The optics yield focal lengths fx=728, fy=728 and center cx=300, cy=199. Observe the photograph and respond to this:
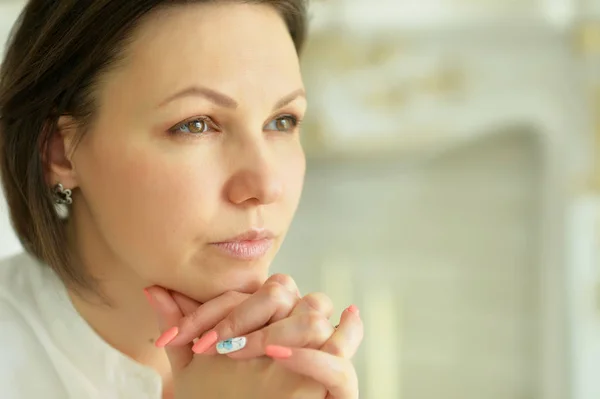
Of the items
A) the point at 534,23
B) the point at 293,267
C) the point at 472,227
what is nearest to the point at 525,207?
the point at 472,227

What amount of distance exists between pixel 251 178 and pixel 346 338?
0.24 meters

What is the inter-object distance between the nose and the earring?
29cm

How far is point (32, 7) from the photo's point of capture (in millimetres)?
1077

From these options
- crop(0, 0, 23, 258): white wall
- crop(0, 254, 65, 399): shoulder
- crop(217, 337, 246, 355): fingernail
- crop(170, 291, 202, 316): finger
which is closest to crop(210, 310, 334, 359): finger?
crop(217, 337, 246, 355): fingernail

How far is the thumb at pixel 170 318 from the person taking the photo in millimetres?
1008

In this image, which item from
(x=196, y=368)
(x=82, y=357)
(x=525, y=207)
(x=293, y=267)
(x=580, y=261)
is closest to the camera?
(x=196, y=368)

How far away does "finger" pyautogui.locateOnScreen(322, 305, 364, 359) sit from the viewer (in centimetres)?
91

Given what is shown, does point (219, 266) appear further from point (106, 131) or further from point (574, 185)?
point (574, 185)

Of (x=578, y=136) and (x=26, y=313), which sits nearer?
(x=26, y=313)

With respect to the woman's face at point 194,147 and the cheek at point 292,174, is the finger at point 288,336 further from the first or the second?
the cheek at point 292,174

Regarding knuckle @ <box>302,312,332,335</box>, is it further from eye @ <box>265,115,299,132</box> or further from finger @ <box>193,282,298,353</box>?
eye @ <box>265,115,299,132</box>

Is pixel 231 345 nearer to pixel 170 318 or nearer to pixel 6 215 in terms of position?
pixel 170 318

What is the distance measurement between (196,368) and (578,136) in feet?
6.43

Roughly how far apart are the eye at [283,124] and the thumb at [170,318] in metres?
0.28
